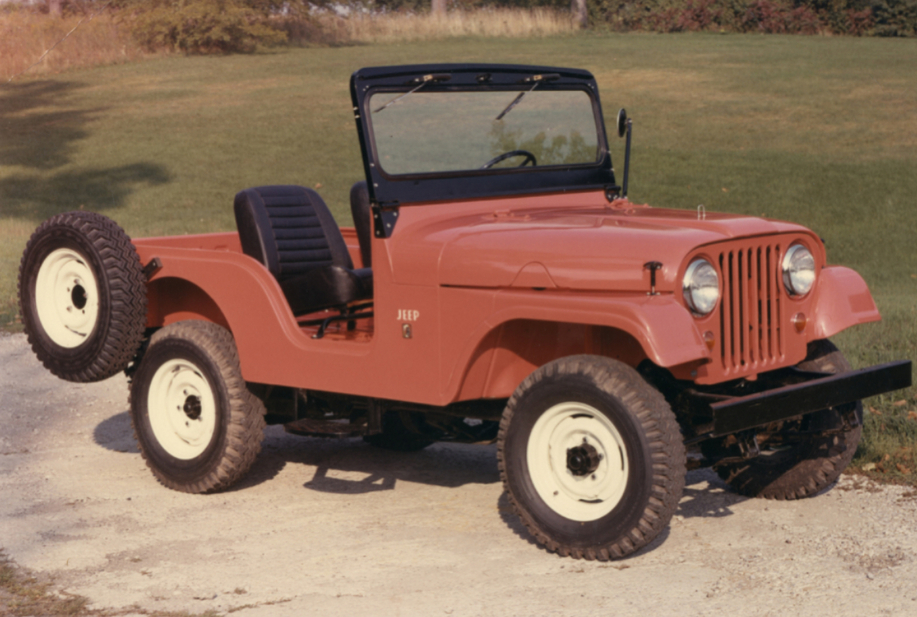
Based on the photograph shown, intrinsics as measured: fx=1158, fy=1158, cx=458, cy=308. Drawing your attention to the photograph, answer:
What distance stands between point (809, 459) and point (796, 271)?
102 cm

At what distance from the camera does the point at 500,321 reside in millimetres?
4766

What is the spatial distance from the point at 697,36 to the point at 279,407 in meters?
37.8

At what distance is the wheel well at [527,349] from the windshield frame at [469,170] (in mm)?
834

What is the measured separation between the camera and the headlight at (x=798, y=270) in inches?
199

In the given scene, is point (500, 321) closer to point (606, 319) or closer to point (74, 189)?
point (606, 319)

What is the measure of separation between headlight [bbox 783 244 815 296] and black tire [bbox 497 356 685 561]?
3.10 ft

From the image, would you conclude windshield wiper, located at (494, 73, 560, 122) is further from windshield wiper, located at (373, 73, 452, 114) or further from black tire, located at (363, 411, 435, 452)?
black tire, located at (363, 411, 435, 452)

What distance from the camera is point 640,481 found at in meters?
4.48

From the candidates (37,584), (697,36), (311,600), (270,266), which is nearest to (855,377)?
(311,600)

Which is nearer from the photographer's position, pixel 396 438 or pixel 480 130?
pixel 480 130

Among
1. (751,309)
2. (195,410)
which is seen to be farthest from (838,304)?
(195,410)

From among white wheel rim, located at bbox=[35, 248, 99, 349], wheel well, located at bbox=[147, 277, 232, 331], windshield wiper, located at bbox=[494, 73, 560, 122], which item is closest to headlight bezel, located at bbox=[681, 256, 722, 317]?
windshield wiper, located at bbox=[494, 73, 560, 122]

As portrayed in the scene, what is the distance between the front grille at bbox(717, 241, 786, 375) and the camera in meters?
4.75

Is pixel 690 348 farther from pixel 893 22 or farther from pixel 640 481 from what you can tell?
pixel 893 22
